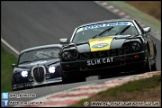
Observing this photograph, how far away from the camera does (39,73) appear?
43.9ft

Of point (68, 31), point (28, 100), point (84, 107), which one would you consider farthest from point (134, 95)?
point (68, 31)

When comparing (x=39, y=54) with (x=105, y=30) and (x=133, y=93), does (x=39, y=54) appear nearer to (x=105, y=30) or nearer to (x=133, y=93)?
(x=105, y=30)

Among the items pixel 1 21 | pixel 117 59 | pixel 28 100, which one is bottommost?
pixel 28 100

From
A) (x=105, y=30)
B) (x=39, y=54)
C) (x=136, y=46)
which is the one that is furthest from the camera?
(x=39, y=54)

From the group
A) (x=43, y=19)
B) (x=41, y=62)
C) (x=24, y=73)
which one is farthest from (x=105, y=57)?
(x=43, y=19)

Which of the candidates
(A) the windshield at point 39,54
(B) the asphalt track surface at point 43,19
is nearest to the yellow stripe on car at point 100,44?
(A) the windshield at point 39,54

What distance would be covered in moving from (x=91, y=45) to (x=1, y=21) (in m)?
18.3

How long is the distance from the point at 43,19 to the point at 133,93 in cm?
2114

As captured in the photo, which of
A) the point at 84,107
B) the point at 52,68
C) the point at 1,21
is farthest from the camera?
the point at 1,21

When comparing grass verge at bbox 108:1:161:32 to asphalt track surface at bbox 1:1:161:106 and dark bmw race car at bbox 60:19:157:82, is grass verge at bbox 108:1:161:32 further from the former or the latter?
dark bmw race car at bbox 60:19:157:82

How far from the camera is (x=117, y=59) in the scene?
10438 millimetres

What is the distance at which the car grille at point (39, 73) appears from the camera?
43.9 feet

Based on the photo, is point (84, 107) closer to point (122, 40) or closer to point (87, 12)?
point (122, 40)

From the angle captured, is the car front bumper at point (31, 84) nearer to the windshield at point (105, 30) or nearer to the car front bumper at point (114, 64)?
the windshield at point (105, 30)
